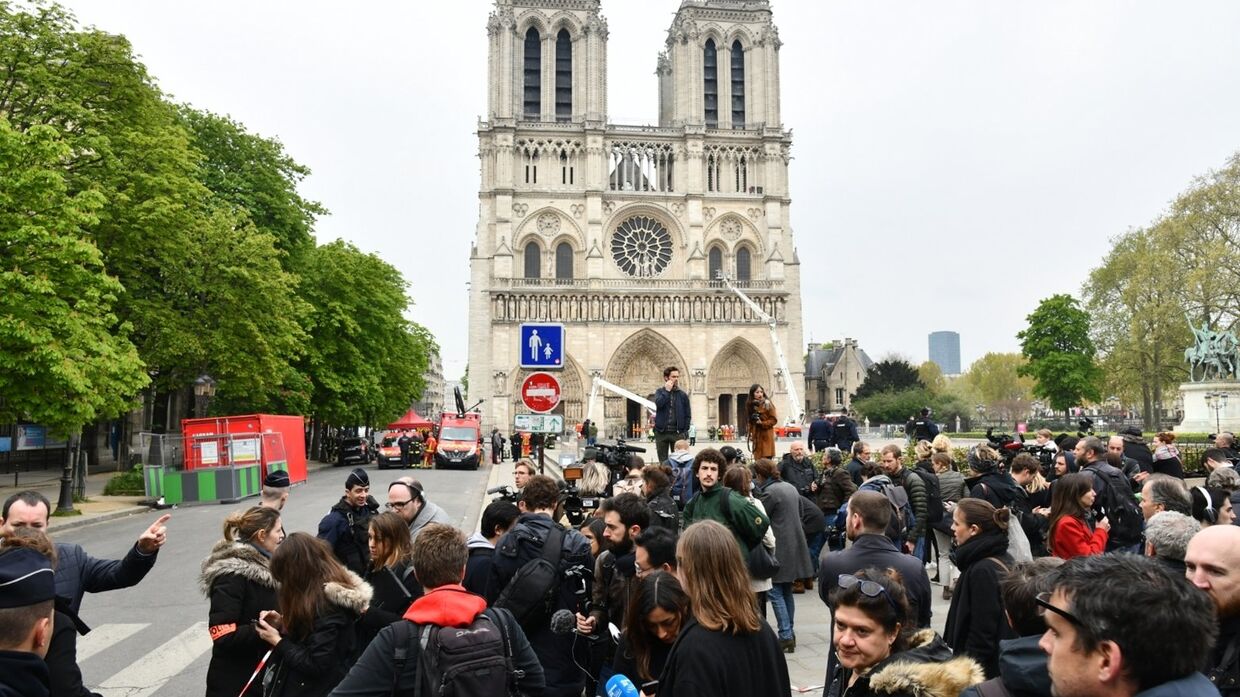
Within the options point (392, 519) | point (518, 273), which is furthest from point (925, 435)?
point (518, 273)

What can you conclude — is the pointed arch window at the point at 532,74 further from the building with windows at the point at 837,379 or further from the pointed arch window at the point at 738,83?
the building with windows at the point at 837,379

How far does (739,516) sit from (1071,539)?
1903 millimetres

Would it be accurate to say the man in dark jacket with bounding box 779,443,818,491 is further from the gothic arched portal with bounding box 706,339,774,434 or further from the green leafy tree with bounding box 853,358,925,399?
the green leafy tree with bounding box 853,358,925,399

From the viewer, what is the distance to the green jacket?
5.10m

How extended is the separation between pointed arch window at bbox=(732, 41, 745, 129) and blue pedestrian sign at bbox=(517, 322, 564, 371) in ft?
146

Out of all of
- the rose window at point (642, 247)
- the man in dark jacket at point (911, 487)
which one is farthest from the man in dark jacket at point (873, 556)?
the rose window at point (642, 247)

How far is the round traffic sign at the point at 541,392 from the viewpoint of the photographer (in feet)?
27.5

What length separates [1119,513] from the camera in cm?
597

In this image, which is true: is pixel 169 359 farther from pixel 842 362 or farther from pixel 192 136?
pixel 842 362

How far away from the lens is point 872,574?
267 centimetres

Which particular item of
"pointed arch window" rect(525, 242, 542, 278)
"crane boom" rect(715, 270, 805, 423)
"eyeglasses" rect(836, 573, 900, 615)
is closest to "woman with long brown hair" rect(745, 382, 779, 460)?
"eyeglasses" rect(836, 573, 900, 615)

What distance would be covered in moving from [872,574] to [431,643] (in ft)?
Answer: 4.89

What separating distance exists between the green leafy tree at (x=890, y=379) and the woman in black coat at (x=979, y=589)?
168 feet

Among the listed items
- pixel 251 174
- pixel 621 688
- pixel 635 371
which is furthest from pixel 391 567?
pixel 635 371
